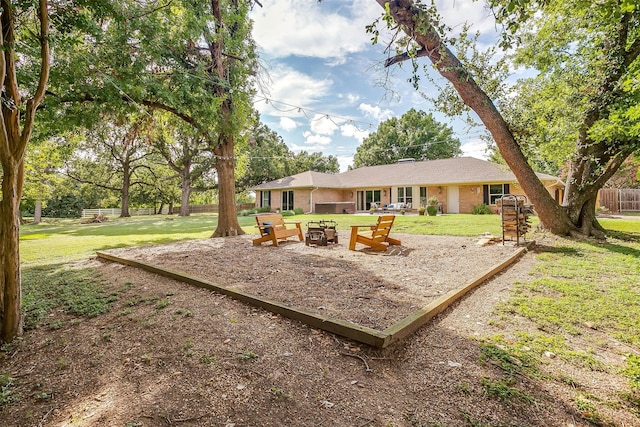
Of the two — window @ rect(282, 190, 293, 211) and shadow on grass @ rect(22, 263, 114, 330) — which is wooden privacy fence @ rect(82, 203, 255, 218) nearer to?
window @ rect(282, 190, 293, 211)

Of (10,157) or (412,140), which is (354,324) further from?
(412,140)

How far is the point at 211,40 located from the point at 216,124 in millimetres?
2660

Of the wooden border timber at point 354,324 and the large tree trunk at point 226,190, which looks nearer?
the wooden border timber at point 354,324

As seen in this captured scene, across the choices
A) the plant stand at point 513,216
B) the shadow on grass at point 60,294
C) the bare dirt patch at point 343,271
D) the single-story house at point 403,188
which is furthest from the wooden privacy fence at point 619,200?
the shadow on grass at point 60,294

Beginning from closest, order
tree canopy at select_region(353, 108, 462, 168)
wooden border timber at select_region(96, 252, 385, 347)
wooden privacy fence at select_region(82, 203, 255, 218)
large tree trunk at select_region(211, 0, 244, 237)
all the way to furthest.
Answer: wooden border timber at select_region(96, 252, 385, 347), large tree trunk at select_region(211, 0, 244, 237), wooden privacy fence at select_region(82, 203, 255, 218), tree canopy at select_region(353, 108, 462, 168)

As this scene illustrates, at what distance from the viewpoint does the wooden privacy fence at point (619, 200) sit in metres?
24.0

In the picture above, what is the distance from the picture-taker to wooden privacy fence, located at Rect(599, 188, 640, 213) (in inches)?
943

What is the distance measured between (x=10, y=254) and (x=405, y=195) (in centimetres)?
2442

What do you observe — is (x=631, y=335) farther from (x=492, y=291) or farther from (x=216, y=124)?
(x=216, y=124)

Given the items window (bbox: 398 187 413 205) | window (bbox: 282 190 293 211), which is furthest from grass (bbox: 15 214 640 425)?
window (bbox: 282 190 293 211)

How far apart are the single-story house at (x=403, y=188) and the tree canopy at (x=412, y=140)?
13.2 meters

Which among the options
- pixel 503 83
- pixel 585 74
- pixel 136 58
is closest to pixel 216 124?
pixel 136 58

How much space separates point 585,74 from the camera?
8805 millimetres

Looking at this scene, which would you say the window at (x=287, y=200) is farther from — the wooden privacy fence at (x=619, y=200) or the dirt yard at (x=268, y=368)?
the wooden privacy fence at (x=619, y=200)
